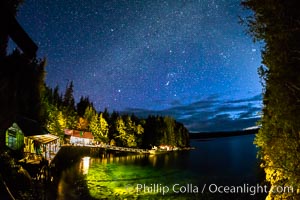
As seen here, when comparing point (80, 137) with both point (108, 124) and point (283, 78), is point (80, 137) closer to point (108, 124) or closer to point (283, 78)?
point (108, 124)

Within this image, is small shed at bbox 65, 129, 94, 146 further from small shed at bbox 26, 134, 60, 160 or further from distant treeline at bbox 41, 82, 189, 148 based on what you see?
small shed at bbox 26, 134, 60, 160

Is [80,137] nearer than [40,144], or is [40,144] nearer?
[40,144]

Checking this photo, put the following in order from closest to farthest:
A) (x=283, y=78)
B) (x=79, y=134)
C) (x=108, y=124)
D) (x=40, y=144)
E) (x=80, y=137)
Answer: (x=283, y=78) < (x=40, y=144) < (x=79, y=134) < (x=80, y=137) < (x=108, y=124)

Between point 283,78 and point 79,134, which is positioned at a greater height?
point 283,78

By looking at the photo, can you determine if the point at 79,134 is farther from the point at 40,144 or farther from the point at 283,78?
the point at 283,78

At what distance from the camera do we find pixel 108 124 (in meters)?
102

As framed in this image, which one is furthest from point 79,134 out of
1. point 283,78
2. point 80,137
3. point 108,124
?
point 283,78

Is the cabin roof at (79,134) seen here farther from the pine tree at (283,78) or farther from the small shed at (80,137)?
the pine tree at (283,78)

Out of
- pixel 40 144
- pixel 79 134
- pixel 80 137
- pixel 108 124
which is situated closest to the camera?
pixel 40 144

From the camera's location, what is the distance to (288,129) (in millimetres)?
8852

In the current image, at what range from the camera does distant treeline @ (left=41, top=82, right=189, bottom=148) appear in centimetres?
8271

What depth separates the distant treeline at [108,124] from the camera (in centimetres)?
8271

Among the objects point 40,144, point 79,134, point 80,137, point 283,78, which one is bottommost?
point 40,144

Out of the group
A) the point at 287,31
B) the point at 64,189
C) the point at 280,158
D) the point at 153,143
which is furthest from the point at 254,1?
the point at 153,143
